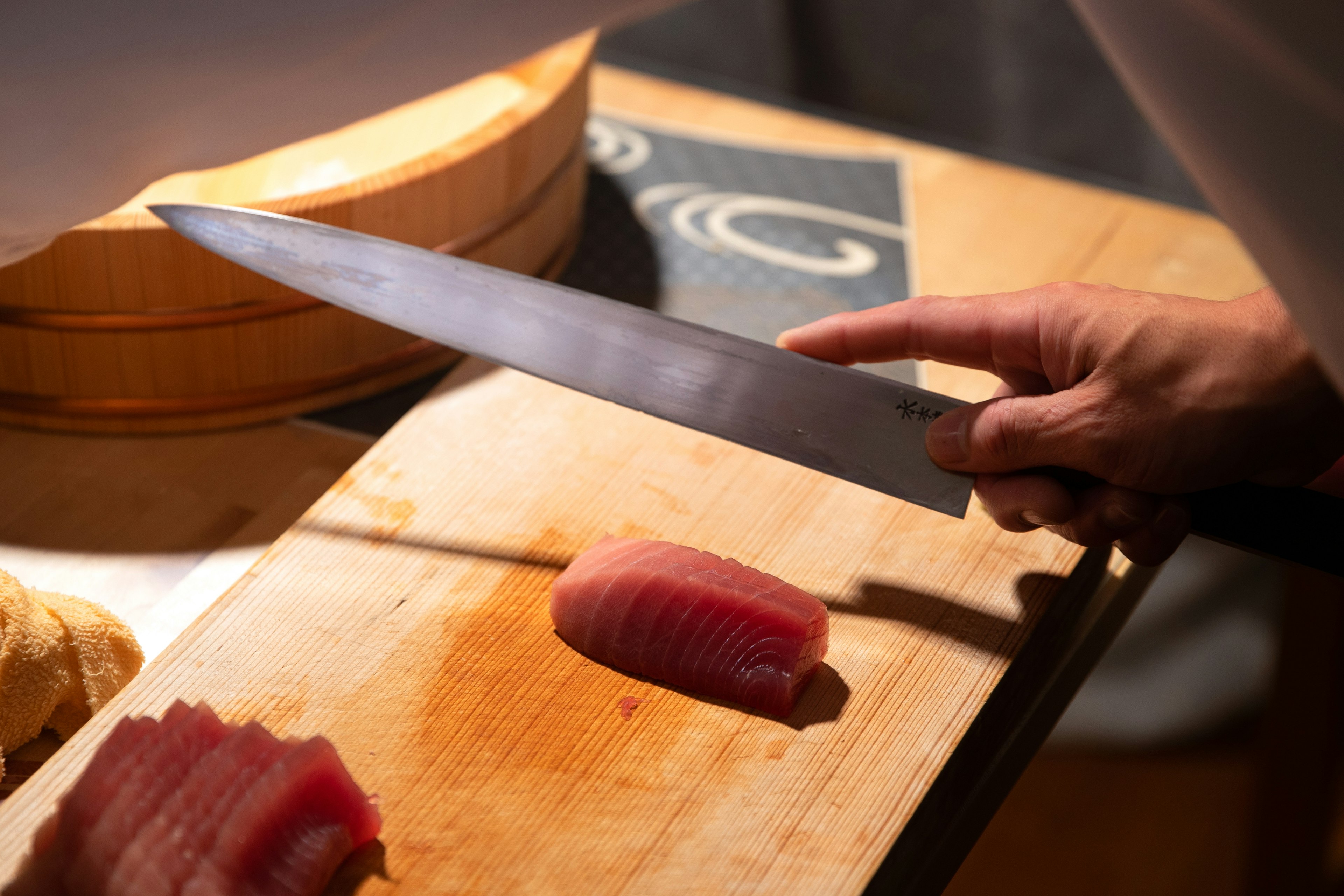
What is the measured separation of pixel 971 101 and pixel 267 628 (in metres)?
2.60

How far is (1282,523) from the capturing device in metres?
1.05

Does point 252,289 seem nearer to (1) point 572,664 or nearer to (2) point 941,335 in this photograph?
(1) point 572,664

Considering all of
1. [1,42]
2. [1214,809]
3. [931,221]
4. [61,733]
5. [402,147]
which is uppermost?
[1,42]

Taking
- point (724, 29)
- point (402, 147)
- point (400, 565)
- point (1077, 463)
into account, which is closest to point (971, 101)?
point (724, 29)

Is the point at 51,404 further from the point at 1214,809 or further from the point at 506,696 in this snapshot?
the point at 1214,809

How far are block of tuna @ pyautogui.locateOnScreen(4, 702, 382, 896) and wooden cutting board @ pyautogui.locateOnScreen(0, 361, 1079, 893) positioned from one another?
0.19ft

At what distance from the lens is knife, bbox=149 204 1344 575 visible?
1.16 m

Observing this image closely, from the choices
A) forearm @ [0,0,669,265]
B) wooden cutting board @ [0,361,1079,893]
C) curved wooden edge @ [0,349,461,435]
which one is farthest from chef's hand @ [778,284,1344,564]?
curved wooden edge @ [0,349,461,435]

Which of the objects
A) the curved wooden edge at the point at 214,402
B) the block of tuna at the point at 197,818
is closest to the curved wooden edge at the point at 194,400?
the curved wooden edge at the point at 214,402

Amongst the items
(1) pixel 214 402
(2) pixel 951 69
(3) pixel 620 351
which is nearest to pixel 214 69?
(3) pixel 620 351

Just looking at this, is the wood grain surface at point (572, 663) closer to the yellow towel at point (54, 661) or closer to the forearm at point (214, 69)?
the yellow towel at point (54, 661)

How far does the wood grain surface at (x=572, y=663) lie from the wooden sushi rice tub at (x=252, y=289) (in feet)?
0.62

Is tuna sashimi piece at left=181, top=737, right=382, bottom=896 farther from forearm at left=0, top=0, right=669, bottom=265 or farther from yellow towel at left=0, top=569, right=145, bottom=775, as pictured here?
forearm at left=0, top=0, right=669, bottom=265

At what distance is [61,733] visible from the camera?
1057 millimetres
